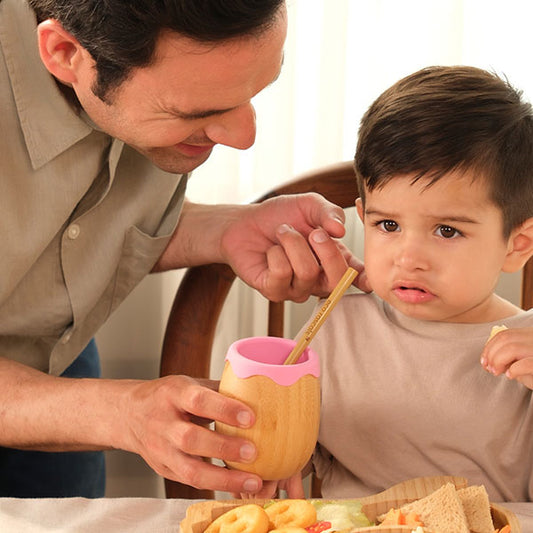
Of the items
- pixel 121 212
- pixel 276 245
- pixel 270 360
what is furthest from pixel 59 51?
pixel 270 360

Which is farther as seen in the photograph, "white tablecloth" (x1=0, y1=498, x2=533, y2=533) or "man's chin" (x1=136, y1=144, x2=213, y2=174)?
"man's chin" (x1=136, y1=144, x2=213, y2=174)

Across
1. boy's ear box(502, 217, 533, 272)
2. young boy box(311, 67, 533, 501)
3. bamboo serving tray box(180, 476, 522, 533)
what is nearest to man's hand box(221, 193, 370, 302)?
young boy box(311, 67, 533, 501)

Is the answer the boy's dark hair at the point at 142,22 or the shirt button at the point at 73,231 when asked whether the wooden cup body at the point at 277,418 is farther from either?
the shirt button at the point at 73,231

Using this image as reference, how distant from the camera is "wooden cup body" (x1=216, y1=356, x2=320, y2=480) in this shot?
838 mm

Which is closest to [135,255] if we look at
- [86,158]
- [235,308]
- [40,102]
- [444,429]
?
[86,158]

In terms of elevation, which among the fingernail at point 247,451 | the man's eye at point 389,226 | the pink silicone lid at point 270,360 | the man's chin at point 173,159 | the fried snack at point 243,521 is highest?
the man's chin at point 173,159

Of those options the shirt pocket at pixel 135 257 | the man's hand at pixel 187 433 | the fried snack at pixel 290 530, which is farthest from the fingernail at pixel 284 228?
the fried snack at pixel 290 530

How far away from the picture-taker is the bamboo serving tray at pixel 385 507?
0.77m

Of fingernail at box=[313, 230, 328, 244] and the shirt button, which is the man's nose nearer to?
fingernail at box=[313, 230, 328, 244]

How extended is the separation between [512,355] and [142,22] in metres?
0.60

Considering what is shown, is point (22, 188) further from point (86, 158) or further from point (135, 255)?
point (135, 255)

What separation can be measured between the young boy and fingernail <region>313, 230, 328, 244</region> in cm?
9

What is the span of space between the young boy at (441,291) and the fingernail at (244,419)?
0.33 metres

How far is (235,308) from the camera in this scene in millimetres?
1899
